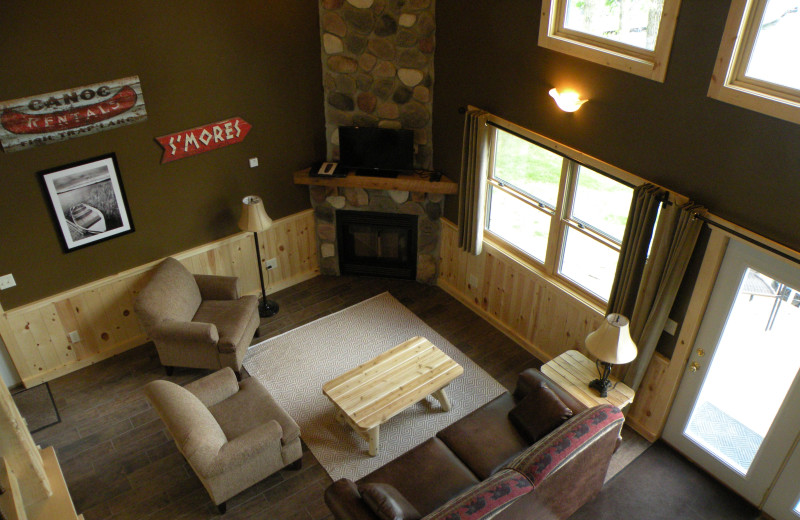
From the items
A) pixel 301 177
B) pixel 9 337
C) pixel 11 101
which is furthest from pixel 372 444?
pixel 11 101

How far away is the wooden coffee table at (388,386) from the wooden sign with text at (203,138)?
2616 millimetres

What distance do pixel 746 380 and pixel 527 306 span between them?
210 centimetres

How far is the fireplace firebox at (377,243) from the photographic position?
6.98m

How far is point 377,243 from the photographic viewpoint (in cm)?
721

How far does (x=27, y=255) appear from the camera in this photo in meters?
5.40

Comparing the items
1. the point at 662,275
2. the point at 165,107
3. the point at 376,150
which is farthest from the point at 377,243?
the point at 662,275

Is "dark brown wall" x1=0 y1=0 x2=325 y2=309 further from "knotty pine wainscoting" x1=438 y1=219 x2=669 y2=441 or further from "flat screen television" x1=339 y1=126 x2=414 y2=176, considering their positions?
"knotty pine wainscoting" x1=438 y1=219 x2=669 y2=441

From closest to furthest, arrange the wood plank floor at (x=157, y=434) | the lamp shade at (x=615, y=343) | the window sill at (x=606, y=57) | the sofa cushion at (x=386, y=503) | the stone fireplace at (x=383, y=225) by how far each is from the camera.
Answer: the sofa cushion at (x=386, y=503), the window sill at (x=606, y=57), the lamp shade at (x=615, y=343), the wood plank floor at (x=157, y=434), the stone fireplace at (x=383, y=225)

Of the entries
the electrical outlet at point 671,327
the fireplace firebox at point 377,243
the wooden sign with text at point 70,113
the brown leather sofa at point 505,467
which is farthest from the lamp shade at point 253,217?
the electrical outlet at point 671,327

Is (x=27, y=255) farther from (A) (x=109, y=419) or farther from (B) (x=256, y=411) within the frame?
(B) (x=256, y=411)

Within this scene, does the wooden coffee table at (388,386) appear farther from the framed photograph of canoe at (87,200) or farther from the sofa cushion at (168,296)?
the framed photograph of canoe at (87,200)

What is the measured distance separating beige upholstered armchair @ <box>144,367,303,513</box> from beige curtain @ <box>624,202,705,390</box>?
9.20 ft

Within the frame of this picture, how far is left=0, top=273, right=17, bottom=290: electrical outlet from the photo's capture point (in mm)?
5340

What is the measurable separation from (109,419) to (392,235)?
3431 mm
